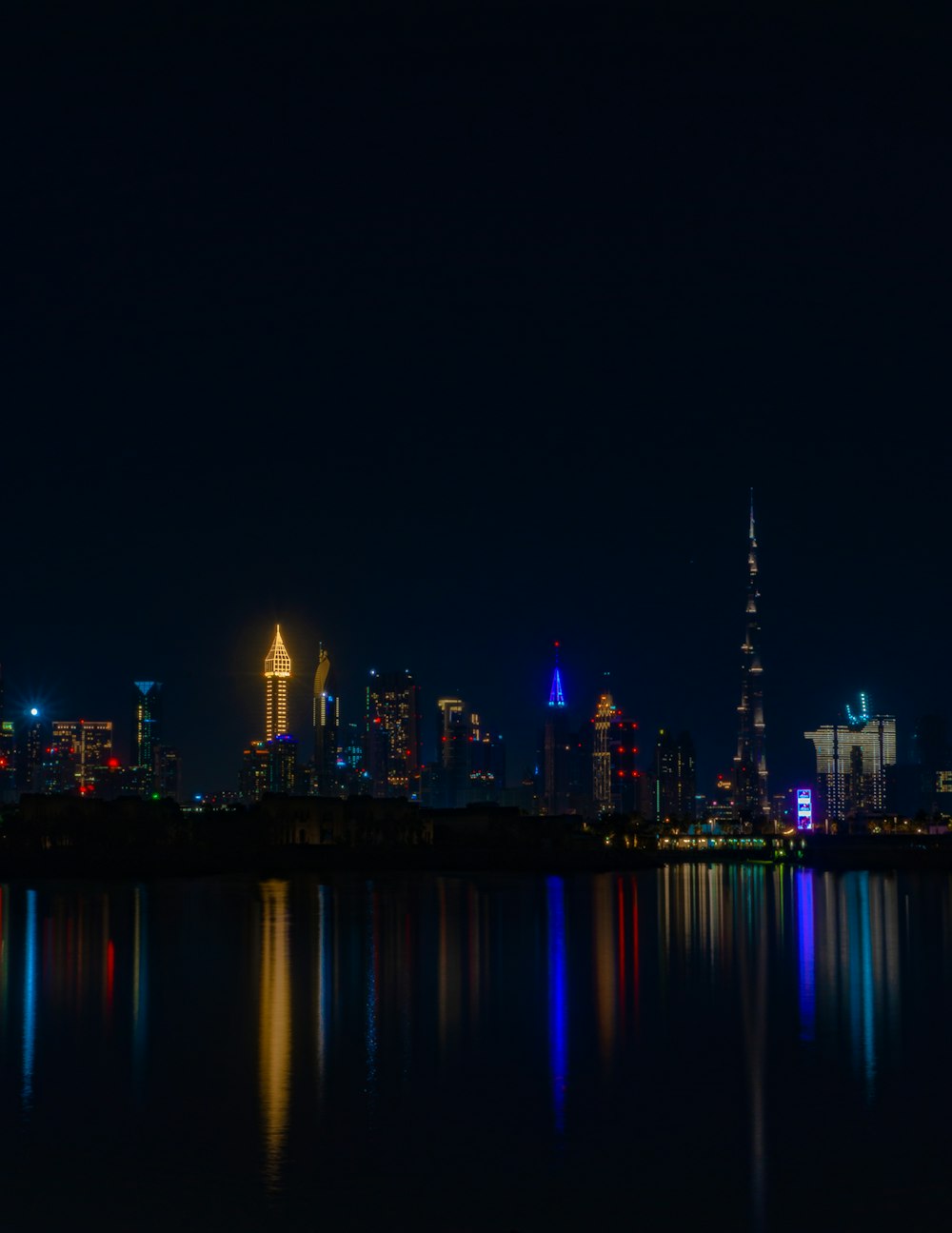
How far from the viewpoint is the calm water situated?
64.7 ft

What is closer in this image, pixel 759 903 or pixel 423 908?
pixel 423 908

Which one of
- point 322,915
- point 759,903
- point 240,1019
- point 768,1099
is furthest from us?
point 759,903

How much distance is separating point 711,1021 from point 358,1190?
1699 cm

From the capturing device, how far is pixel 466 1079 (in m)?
27.5

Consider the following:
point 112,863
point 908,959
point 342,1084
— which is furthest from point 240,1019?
point 112,863

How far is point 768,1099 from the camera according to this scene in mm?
26109

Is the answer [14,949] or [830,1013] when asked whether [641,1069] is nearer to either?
[830,1013]

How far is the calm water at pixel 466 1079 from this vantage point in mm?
19734

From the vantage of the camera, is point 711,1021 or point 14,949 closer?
point 711,1021

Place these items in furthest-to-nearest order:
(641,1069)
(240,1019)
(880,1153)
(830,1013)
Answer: (830,1013) < (240,1019) < (641,1069) < (880,1153)

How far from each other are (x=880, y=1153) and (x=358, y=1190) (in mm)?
7718

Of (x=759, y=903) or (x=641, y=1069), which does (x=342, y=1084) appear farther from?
(x=759, y=903)

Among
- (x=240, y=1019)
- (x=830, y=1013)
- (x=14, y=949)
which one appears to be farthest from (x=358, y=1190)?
(x=14, y=949)

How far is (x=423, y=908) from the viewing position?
69.0m
